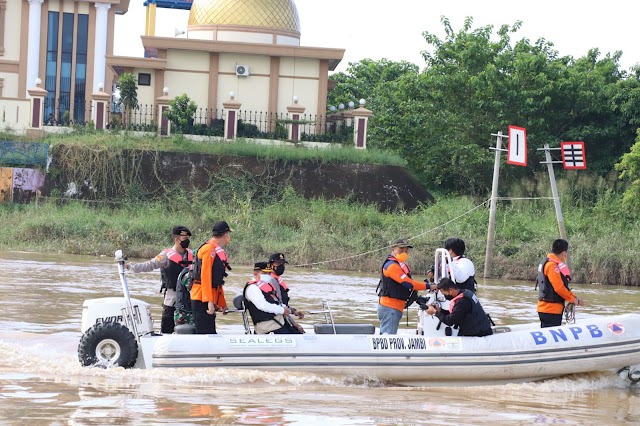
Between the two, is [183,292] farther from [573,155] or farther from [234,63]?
[234,63]

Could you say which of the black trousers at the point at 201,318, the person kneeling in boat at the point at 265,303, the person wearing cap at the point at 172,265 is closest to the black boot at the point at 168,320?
the person wearing cap at the point at 172,265

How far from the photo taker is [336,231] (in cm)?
3078

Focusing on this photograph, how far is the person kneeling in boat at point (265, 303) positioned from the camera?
11.4 meters

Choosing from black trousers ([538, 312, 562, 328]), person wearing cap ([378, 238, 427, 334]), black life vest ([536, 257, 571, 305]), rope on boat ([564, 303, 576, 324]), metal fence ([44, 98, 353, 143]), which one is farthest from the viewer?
metal fence ([44, 98, 353, 143])

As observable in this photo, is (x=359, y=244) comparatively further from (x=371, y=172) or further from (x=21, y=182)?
(x=21, y=182)

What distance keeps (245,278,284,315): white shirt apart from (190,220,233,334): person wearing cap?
0.98 feet

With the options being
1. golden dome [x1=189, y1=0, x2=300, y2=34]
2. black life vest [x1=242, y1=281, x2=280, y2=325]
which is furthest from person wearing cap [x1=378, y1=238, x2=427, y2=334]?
golden dome [x1=189, y1=0, x2=300, y2=34]

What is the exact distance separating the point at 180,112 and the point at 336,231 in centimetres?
887

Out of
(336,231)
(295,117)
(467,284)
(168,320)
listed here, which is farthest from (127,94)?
(467,284)

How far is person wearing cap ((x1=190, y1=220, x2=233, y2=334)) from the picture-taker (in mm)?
11258

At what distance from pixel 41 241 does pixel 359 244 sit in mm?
8484

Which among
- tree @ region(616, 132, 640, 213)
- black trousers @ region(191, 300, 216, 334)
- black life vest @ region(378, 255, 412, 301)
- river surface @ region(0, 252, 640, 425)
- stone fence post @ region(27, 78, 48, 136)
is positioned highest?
stone fence post @ region(27, 78, 48, 136)

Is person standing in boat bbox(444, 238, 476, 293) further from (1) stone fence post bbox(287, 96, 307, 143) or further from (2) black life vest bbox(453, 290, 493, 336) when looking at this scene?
(1) stone fence post bbox(287, 96, 307, 143)

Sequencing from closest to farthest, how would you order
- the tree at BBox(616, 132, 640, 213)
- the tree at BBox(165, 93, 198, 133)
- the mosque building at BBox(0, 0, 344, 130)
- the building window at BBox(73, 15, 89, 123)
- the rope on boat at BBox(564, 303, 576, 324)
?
the rope on boat at BBox(564, 303, 576, 324) → the tree at BBox(616, 132, 640, 213) → the tree at BBox(165, 93, 198, 133) → the mosque building at BBox(0, 0, 344, 130) → the building window at BBox(73, 15, 89, 123)
